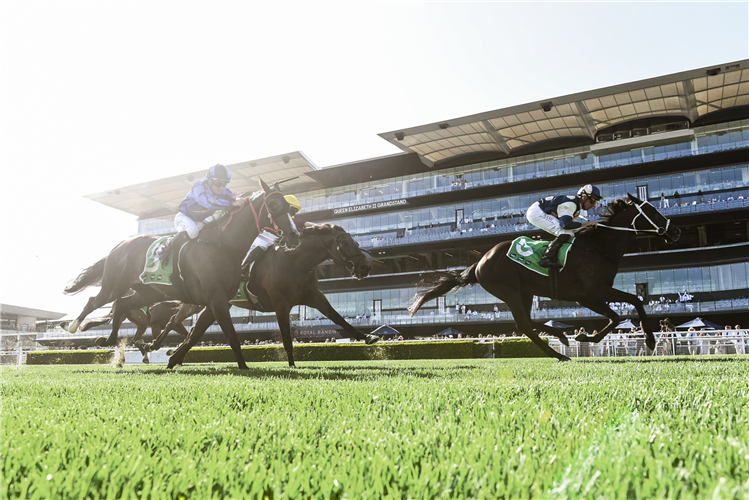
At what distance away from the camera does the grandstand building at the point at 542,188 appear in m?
39.1

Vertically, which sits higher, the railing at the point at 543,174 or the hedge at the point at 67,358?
the railing at the point at 543,174

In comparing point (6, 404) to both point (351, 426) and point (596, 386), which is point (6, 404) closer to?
point (351, 426)

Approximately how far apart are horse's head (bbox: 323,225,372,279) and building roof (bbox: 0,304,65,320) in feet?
292

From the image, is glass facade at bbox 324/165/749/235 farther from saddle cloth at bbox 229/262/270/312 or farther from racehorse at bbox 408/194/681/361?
saddle cloth at bbox 229/262/270/312

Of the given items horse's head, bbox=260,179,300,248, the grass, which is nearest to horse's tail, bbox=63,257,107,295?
horse's head, bbox=260,179,300,248

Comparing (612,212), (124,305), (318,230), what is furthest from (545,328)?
(124,305)

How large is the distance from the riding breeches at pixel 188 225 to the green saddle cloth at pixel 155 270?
519 millimetres

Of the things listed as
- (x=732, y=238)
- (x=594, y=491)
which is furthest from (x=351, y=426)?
(x=732, y=238)

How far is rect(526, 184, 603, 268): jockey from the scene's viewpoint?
9258mm

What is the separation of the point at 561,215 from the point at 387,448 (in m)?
8.55

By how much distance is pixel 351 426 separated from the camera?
7.59ft

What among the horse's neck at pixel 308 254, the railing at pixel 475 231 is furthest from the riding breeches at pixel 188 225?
the railing at pixel 475 231

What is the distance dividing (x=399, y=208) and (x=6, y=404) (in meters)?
50.6

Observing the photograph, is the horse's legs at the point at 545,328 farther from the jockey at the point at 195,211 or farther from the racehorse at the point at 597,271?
the jockey at the point at 195,211
